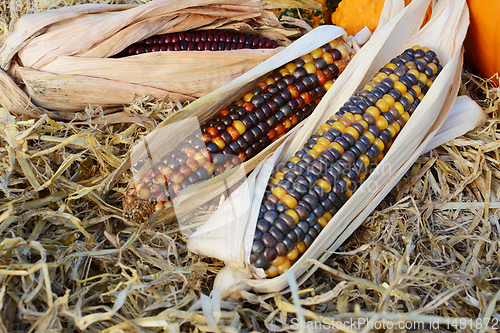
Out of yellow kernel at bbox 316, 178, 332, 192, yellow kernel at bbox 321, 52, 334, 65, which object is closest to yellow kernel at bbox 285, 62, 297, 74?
yellow kernel at bbox 321, 52, 334, 65

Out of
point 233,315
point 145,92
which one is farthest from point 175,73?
point 233,315

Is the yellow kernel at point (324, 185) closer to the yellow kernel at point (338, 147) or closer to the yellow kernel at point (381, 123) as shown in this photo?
the yellow kernel at point (338, 147)

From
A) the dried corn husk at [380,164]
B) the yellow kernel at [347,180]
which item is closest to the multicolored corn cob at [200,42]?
the dried corn husk at [380,164]

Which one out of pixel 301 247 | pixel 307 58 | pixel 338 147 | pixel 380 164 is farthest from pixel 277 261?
pixel 307 58

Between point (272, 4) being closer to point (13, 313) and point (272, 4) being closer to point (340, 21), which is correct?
point (340, 21)

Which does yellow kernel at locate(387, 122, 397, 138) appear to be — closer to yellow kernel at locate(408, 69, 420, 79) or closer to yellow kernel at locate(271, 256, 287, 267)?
yellow kernel at locate(408, 69, 420, 79)
